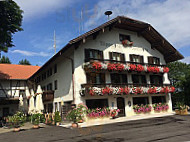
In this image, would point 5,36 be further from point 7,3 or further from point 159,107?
point 159,107

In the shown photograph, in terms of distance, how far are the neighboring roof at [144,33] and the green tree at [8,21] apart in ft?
16.3

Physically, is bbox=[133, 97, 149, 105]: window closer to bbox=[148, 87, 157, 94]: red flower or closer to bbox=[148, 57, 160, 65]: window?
bbox=[148, 87, 157, 94]: red flower

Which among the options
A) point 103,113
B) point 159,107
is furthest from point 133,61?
point 103,113

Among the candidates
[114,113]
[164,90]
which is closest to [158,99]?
[164,90]

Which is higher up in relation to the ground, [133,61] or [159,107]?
[133,61]

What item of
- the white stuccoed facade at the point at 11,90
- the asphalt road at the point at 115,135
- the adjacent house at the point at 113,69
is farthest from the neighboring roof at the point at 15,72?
the asphalt road at the point at 115,135

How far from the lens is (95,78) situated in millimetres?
18188

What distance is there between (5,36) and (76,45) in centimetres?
820

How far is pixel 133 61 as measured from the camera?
70.8 feet

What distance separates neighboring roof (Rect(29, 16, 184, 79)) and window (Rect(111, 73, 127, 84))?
505cm

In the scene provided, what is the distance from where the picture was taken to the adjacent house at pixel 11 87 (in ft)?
85.3

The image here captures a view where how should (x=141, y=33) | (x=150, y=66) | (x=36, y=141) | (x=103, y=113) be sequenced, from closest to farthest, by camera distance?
(x=36, y=141) < (x=103, y=113) < (x=150, y=66) < (x=141, y=33)

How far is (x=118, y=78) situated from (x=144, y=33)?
7588 mm

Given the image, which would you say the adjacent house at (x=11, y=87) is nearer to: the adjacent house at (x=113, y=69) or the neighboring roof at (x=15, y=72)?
the neighboring roof at (x=15, y=72)
